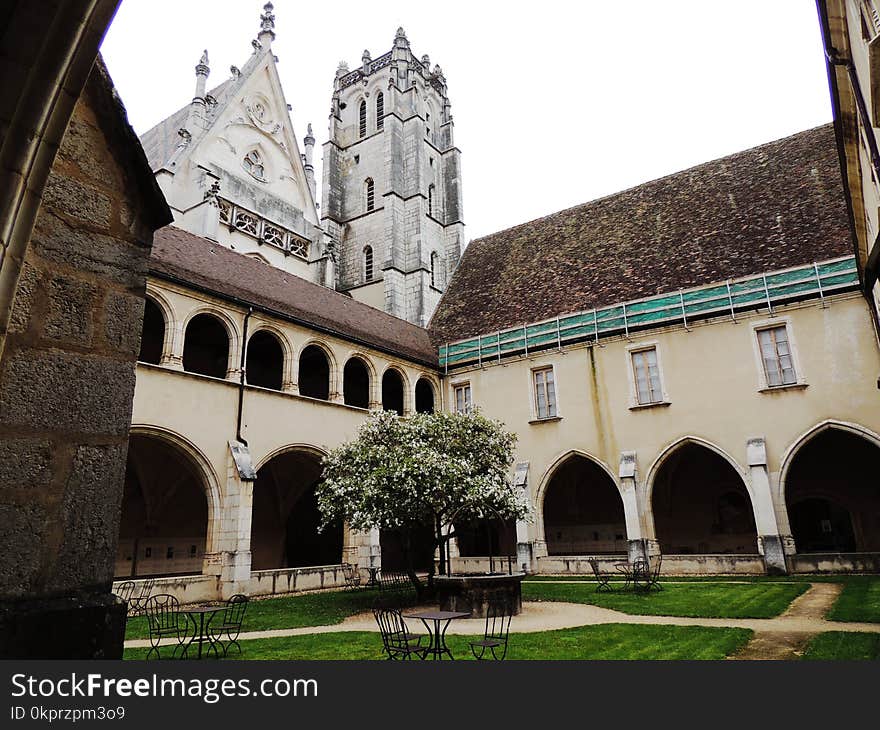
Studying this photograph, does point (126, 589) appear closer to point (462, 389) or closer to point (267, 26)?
point (462, 389)

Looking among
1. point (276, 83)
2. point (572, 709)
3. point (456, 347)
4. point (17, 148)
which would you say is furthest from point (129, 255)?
point (276, 83)

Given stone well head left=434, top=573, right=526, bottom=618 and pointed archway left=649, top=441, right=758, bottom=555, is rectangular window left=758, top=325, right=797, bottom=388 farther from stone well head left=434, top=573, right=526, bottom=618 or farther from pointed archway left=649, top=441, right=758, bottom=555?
stone well head left=434, top=573, right=526, bottom=618

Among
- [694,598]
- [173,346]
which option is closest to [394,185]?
[173,346]

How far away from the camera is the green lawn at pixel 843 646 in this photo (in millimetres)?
5391

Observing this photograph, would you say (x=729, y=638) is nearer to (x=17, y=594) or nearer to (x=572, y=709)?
(x=572, y=709)

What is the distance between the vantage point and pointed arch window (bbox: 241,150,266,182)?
81.5ft

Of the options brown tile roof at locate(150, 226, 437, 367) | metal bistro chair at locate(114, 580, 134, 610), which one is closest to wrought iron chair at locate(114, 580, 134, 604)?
metal bistro chair at locate(114, 580, 134, 610)

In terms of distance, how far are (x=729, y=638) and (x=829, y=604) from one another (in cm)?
365

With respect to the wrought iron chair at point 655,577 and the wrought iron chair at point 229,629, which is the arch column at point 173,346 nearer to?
the wrought iron chair at point 229,629

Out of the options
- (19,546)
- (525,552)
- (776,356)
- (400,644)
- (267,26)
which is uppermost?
(267,26)

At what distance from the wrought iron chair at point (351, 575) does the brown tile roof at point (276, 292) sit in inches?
239

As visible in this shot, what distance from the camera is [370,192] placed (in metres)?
33.4

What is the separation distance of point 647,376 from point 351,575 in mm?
9770

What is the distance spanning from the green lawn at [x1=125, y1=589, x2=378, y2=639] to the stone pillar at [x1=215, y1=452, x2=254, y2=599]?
2.73 ft
